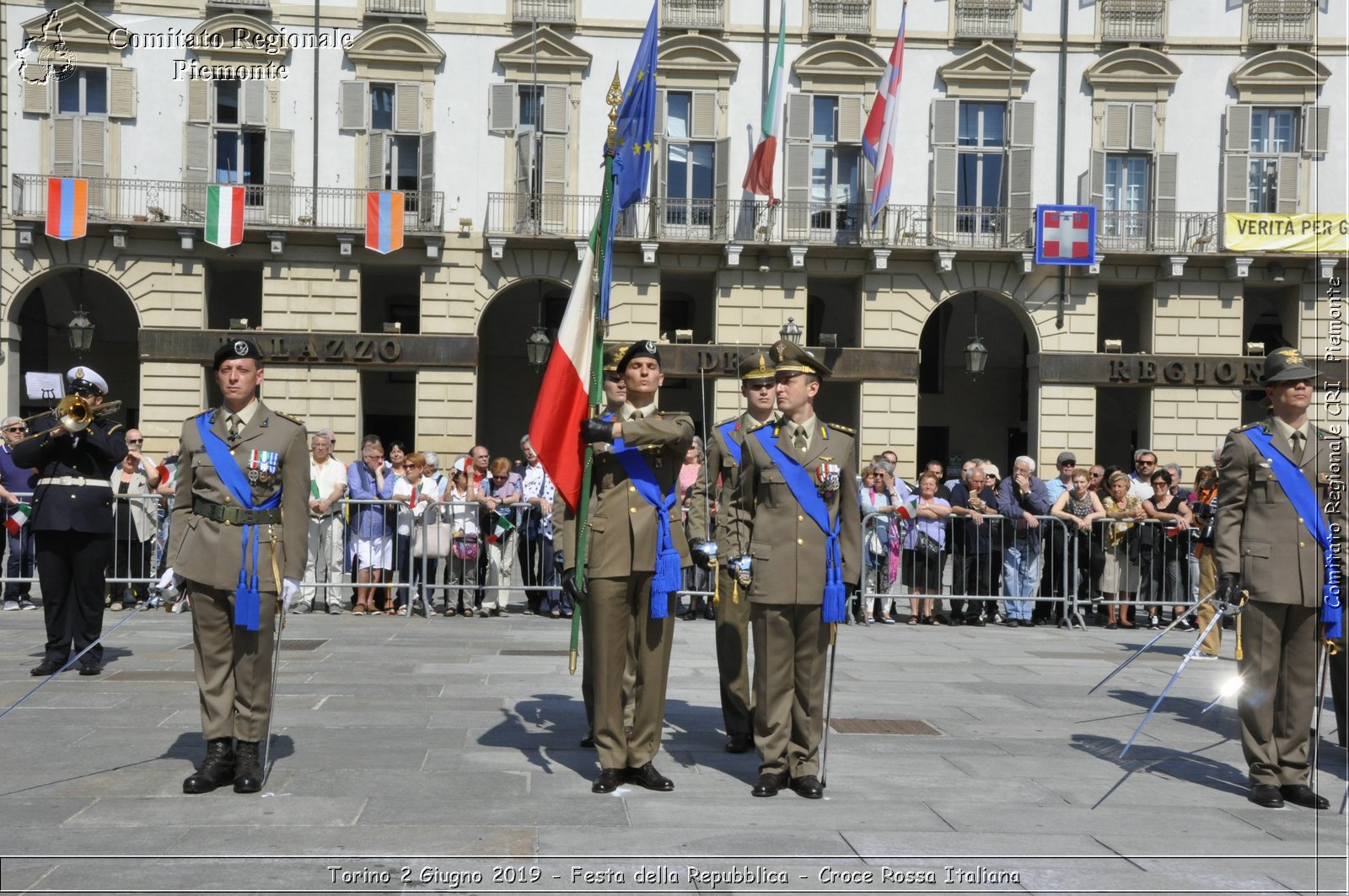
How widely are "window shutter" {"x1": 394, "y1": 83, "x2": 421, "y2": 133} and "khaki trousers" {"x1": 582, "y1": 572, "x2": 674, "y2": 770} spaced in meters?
23.1

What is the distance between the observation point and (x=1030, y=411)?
29.5 meters

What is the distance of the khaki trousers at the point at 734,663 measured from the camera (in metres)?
7.77

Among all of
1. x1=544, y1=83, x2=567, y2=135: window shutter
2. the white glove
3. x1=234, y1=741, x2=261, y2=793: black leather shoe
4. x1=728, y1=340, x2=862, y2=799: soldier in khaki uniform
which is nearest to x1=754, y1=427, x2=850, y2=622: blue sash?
x1=728, y1=340, x2=862, y2=799: soldier in khaki uniform

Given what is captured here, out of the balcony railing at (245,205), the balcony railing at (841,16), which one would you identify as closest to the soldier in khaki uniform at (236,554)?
the balcony railing at (245,205)

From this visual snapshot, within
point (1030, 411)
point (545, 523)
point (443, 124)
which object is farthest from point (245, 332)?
point (1030, 411)

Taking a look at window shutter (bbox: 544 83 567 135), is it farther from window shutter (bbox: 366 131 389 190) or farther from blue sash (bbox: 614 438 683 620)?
blue sash (bbox: 614 438 683 620)

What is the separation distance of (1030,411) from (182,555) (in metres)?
25.2

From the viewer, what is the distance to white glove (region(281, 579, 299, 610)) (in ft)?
21.7

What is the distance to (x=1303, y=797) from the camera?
668cm

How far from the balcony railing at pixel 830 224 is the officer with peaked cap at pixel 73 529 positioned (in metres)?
18.5

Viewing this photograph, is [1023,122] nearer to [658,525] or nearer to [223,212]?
[223,212]

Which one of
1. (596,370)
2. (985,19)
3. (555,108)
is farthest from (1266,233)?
(596,370)

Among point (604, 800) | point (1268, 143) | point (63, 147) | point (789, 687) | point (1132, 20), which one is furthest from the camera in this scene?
point (1268, 143)

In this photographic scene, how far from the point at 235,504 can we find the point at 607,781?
7.32 ft
